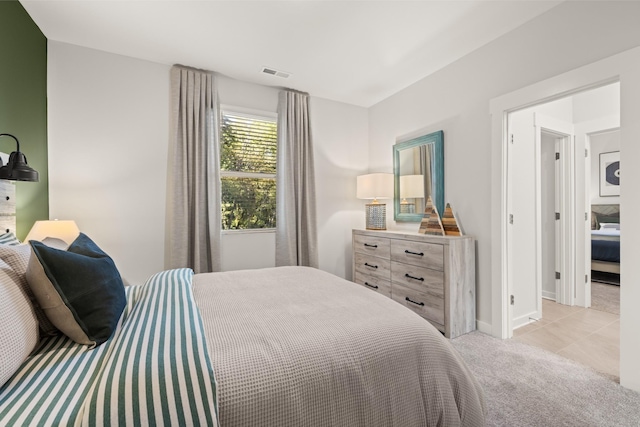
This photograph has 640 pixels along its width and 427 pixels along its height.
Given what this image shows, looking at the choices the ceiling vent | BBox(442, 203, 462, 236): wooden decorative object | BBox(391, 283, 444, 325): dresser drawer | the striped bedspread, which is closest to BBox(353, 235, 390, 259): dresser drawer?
BBox(391, 283, 444, 325): dresser drawer

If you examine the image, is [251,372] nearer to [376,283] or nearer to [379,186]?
[376,283]

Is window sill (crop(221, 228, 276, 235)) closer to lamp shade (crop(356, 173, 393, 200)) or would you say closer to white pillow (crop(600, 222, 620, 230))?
lamp shade (crop(356, 173, 393, 200))

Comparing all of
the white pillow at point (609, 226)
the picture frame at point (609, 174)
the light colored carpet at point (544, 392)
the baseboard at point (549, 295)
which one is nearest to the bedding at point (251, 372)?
the light colored carpet at point (544, 392)

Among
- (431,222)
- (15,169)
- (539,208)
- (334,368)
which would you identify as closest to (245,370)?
(334,368)

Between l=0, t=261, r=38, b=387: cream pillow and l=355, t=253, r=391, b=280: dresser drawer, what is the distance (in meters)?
2.76

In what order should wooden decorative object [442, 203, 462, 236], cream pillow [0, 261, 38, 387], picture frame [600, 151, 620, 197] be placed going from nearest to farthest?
cream pillow [0, 261, 38, 387] → wooden decorative object [442, 203, 462, 236] → picture frame [600, 151, 620, 197]

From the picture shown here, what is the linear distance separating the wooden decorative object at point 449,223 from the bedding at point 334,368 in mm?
1709

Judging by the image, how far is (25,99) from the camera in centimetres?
215

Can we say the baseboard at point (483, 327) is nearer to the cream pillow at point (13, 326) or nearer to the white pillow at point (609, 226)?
the cream pillow at point (13, 326)

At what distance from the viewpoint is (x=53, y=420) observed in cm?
68

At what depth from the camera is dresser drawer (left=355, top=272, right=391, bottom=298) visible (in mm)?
3129

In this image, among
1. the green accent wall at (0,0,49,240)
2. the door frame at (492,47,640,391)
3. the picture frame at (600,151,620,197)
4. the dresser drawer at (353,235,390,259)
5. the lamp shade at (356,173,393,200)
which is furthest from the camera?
the picture frame at (600,151,620,197)

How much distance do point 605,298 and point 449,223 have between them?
2656 mm

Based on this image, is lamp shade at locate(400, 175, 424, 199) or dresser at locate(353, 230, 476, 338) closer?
dresser at locate(353, 230, 476, 338)
